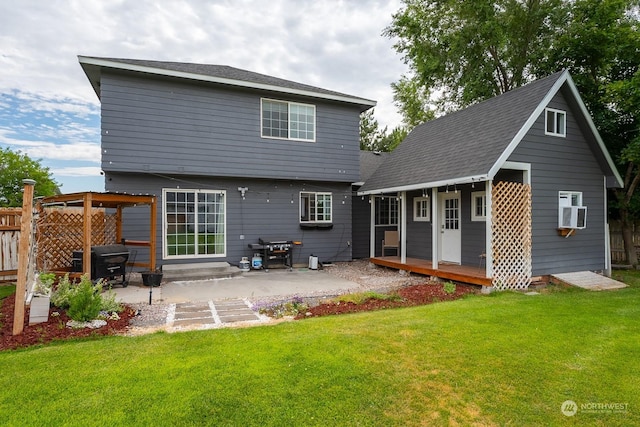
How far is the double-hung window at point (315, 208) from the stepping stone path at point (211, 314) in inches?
203

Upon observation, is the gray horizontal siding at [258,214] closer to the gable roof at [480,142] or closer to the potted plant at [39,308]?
the gable roof at [480,142]

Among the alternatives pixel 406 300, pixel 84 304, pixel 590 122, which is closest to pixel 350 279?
pixel 406 300

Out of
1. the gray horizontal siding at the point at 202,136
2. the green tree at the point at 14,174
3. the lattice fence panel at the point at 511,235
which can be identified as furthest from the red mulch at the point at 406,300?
the green tree at the point at 14,174

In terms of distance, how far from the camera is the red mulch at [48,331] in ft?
13.4

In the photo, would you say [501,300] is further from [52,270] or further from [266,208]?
[52,270]

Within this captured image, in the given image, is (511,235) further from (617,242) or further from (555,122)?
(617,242)

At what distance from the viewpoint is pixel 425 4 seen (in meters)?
15.5

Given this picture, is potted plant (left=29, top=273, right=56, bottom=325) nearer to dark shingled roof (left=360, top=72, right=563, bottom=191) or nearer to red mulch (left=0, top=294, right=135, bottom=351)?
red mulch (left=0, top=294, right=135, bottom=351)

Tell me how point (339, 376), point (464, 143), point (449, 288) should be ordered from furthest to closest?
point (464, 143) → point (449, 288) → point (339, 376)

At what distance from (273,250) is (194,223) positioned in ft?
7.63

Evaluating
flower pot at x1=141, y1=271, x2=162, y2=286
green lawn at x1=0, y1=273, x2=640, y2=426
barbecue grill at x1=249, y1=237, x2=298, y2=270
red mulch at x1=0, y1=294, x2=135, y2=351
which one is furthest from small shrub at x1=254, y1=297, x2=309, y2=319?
barbecue grill at x1=249, y1=237, x2=298, y2=270

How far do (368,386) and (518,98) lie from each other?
8.54 meters

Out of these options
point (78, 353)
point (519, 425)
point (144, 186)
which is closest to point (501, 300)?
point (519, 425)

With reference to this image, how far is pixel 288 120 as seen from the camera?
35.5ft
